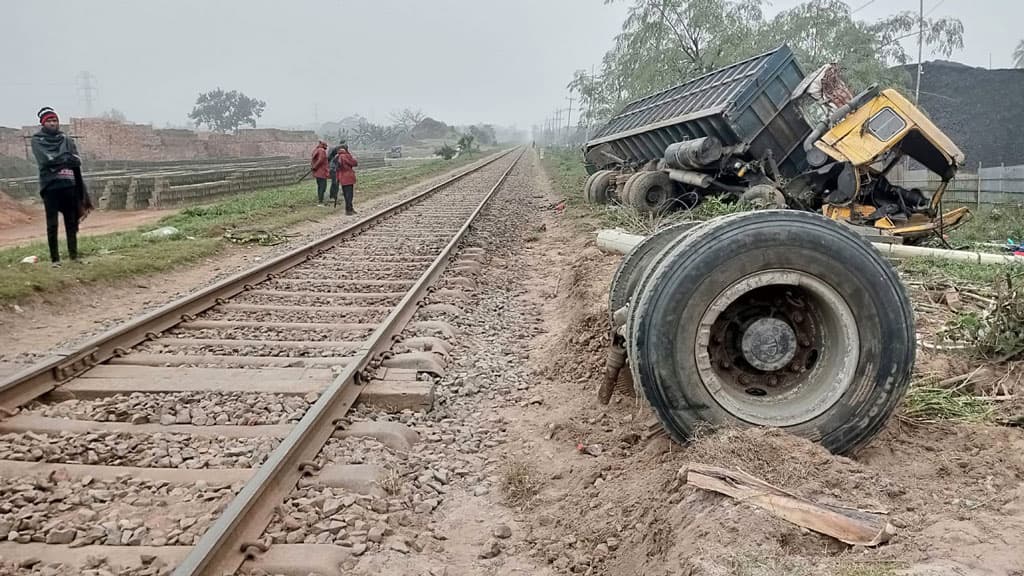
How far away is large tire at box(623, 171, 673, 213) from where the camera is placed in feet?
42.9

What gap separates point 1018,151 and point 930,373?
103 feet

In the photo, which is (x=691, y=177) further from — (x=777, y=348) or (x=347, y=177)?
(x=777, y=348)

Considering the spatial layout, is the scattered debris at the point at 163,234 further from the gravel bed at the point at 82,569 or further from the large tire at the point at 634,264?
the gravel bed at the point at 82,569

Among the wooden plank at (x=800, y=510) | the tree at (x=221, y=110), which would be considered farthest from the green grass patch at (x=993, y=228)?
the tree at (x=221, y=110)

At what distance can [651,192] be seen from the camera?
43.6ft

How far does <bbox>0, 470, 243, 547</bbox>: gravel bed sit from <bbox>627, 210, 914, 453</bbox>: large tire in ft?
6.40

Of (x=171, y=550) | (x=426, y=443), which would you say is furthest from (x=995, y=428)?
(x=171, y=550)

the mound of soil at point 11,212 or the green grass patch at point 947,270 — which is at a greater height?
the green grass patch at point 947,270

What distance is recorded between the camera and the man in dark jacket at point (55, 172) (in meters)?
8.46

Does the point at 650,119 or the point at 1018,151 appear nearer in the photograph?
the point at 650,119

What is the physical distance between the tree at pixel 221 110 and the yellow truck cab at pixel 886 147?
91718 millimetres

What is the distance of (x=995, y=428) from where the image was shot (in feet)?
11.3

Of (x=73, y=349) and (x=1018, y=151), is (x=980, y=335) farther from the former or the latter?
(x=1018, y=151)

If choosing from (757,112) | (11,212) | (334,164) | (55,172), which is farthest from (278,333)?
(11,212)
